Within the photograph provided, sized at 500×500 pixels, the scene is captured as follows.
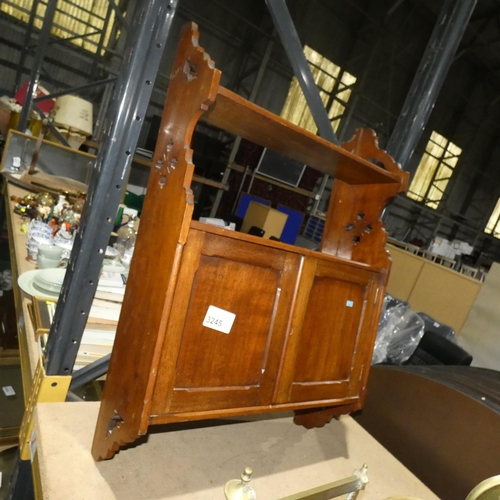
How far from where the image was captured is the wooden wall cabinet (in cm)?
82

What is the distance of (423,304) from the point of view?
3486mm

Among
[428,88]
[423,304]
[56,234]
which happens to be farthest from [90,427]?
[423,304]

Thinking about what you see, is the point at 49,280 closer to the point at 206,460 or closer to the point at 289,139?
the point at 206,460

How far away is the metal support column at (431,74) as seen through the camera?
1.53 meters

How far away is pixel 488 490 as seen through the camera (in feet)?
2.23

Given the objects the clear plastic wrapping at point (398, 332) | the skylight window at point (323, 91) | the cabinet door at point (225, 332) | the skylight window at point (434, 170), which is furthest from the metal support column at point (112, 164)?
the skylight window at point (434, 170)

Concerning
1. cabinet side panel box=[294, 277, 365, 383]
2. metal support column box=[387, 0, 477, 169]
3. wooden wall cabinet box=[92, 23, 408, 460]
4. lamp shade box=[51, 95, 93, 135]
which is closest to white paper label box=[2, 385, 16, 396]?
wooden wall cabinet box=[92, 23, 408, 460]

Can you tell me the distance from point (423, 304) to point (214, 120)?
3109 millimetres

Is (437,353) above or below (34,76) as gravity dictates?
below

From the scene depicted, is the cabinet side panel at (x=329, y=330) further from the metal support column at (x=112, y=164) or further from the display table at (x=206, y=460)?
the metal support column at (x=112, y=164)

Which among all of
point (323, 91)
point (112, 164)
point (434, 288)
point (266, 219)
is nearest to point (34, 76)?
point (266, 219)

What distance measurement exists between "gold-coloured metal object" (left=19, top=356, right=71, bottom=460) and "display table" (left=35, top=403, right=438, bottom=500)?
0.09 feet

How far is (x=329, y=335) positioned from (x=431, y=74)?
3.89 feet

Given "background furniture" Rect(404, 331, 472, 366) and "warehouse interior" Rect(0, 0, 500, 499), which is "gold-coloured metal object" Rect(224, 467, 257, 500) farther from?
"background furniture" Rect(404, 331, 472, 366)
